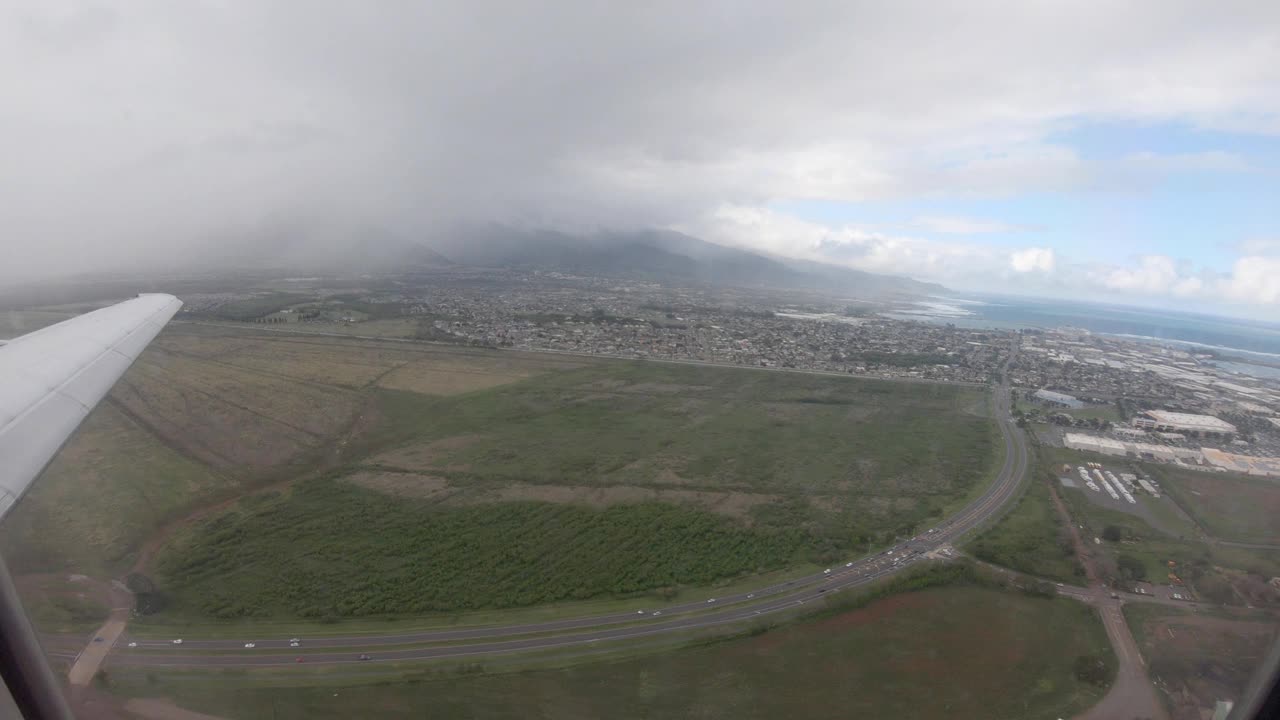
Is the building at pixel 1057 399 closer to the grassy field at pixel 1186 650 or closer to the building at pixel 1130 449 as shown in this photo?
the building at pixel 1130 449


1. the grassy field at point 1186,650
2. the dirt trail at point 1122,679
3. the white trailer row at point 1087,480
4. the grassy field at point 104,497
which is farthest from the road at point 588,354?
the grassy field at point 1186,650

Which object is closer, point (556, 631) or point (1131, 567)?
point (556, 631)

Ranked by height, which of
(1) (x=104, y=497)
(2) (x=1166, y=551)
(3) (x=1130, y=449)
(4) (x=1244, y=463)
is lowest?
(2) (x=1166, y=551)

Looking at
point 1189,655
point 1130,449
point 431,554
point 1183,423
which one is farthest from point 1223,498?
point 431,554

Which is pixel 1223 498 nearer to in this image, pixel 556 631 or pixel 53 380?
pixel 556 631

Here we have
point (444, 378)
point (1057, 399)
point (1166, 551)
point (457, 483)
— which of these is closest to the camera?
point (1166, 551)

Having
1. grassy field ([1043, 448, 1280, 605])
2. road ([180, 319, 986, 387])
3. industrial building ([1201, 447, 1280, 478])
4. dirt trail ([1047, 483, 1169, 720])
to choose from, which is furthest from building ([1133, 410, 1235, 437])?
dirt trail ([1047, 483, 1169, 720])
